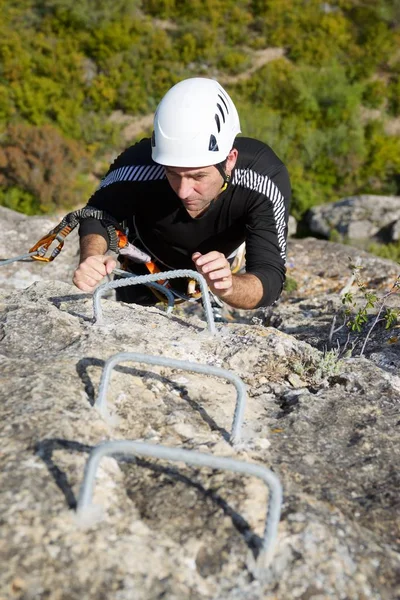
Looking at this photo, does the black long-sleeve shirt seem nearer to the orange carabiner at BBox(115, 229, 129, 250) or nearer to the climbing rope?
the orange carabiner at BBox(115, 229, 129, 250)

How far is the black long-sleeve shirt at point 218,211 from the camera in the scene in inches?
135

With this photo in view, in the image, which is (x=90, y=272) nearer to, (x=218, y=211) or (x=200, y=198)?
(x=200, y=198)

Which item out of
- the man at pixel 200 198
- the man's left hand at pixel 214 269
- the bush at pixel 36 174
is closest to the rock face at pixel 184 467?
the man's left hand at pixel 214 269

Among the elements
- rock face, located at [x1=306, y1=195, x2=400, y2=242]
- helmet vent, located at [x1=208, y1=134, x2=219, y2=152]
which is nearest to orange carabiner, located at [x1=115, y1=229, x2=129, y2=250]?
helmet vent, located at [x1=208, y1=134, x2=219, y2=152]

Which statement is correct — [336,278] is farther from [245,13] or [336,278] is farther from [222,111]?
[245,13]

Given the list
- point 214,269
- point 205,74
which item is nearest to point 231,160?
point 214,269

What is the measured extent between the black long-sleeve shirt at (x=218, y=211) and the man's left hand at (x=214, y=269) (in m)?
0.66

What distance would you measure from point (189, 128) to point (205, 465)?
86.7 inches

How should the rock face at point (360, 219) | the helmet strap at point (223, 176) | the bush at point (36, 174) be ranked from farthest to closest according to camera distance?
1. the bush at point (36, 174)
2. the rock face at point (360, 219)
3. the helmet strap at point (223, 176)

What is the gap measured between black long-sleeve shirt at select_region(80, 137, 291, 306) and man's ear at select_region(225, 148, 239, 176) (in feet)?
0.29

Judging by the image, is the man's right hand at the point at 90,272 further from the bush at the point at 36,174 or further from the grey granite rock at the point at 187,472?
the bush at the point at 36,174

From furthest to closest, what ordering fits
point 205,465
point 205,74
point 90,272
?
point 205,74, point 90,272, point 205,465

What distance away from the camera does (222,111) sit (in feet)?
10.8

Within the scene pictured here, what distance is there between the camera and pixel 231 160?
11.4ft
